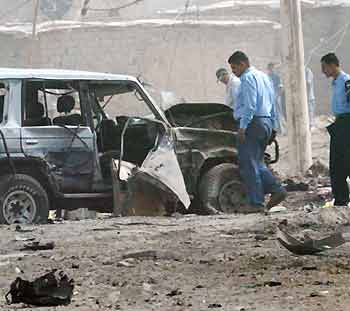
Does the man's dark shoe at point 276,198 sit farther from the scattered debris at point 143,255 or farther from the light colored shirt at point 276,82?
the light colored shirt at point 276,82

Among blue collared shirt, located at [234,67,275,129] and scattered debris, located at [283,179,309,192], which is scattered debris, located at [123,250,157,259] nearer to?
Answer: blue collared shirt, located at [234,67,275,129]

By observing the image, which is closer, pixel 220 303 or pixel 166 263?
pixel 220 303

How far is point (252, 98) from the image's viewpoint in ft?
39.6

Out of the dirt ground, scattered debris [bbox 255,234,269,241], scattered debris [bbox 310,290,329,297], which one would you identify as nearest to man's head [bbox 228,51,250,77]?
the dirt ground

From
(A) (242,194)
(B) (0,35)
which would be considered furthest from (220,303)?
(B) (0,35)

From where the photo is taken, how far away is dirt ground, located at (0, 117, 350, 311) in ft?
20.2

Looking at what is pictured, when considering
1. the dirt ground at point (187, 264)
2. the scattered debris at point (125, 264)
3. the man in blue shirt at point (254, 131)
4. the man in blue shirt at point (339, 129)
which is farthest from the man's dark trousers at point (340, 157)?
the scattered debris at point (125, 264)

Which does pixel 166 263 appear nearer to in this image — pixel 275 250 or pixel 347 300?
pixel 275 250

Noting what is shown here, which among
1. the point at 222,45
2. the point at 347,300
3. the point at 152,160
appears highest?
the point at 222,45

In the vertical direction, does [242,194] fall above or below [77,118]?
below

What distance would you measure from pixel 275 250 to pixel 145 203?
3.95 meters

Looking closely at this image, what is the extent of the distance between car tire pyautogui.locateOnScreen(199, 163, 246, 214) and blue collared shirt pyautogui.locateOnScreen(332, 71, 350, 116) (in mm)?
1293

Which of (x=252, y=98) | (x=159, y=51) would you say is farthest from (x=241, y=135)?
(x=159, y=51)

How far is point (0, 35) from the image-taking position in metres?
24.2
